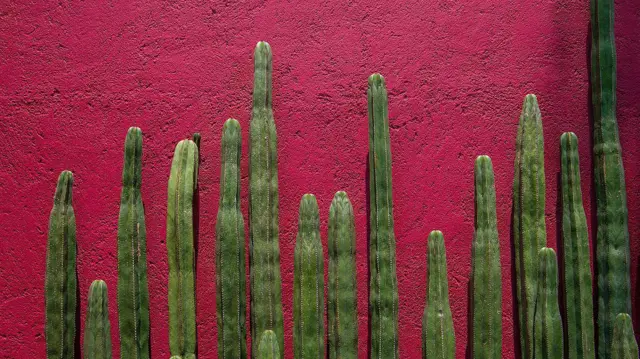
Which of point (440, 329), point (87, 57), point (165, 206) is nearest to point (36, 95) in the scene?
point (87, 57)

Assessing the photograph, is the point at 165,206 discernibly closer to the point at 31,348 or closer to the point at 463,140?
the point at 31,348

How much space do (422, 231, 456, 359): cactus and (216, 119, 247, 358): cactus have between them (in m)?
0.77

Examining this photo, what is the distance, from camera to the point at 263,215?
10.2 feet

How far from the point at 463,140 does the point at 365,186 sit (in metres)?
0.50

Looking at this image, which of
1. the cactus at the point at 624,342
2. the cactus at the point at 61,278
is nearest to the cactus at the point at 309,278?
the cactus at the point at 61,278

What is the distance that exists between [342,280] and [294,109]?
33.3 inches

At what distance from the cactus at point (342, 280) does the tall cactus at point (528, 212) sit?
2.40ft

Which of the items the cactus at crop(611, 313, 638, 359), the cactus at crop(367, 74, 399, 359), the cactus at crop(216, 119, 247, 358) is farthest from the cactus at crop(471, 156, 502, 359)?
the cactus at crop(216, 119, 247, 358)

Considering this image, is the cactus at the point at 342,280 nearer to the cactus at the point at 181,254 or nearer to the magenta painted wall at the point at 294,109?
the magenta painted wall at the point at 294,109

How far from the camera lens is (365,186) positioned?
3352 mm

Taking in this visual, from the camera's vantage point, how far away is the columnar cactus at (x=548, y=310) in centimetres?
295

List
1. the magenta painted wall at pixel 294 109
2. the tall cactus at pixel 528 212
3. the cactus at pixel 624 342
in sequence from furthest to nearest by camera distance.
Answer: the magenta painted wall at pixel 294 109 < the tall cactus at pixel 528 212 < the cactus at pixel 624 342

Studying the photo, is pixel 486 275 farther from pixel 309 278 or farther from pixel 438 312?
pixel 309 278

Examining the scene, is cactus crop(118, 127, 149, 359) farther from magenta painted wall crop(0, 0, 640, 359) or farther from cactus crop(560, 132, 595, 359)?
cactus crop(560, 132, 595, 359)
